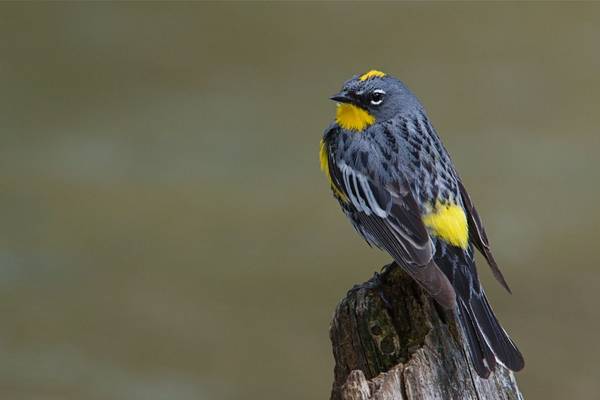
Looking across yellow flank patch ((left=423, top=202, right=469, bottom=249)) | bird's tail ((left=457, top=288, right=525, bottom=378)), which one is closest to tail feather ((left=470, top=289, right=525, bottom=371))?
bird's tail ((left=457, top=288, right=525, bottom=378))

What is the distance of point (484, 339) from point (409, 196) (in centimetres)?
118

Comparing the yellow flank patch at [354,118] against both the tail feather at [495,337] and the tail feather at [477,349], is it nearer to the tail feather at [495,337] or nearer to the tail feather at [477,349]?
the tail feather at [495,337]

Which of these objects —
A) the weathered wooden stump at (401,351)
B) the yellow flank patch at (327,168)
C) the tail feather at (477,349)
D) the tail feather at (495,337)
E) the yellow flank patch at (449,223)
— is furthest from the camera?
the yellow flank patch at (327,168)

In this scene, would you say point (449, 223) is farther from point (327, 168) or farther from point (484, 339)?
point (484, 339)

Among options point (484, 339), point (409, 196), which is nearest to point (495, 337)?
point (484, 339)

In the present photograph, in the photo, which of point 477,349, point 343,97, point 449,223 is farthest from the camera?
point 343,97

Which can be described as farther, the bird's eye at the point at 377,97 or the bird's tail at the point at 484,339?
the bird's eye at the point at 377,97

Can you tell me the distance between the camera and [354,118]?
6.70 metres

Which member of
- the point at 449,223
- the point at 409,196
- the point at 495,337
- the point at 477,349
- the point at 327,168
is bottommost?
the point at 477,349

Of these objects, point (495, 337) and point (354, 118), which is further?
point (354, 118)

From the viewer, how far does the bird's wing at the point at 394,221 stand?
5609 millimetres

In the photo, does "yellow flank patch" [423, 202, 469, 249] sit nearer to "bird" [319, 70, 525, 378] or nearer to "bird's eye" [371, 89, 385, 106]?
"bird" [319, 70, 525, 378]

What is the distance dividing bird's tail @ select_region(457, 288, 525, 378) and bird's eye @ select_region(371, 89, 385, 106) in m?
1.35

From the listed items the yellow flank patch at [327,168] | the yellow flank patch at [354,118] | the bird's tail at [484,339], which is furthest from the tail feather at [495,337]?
the yellow flank patch at [354,118]
